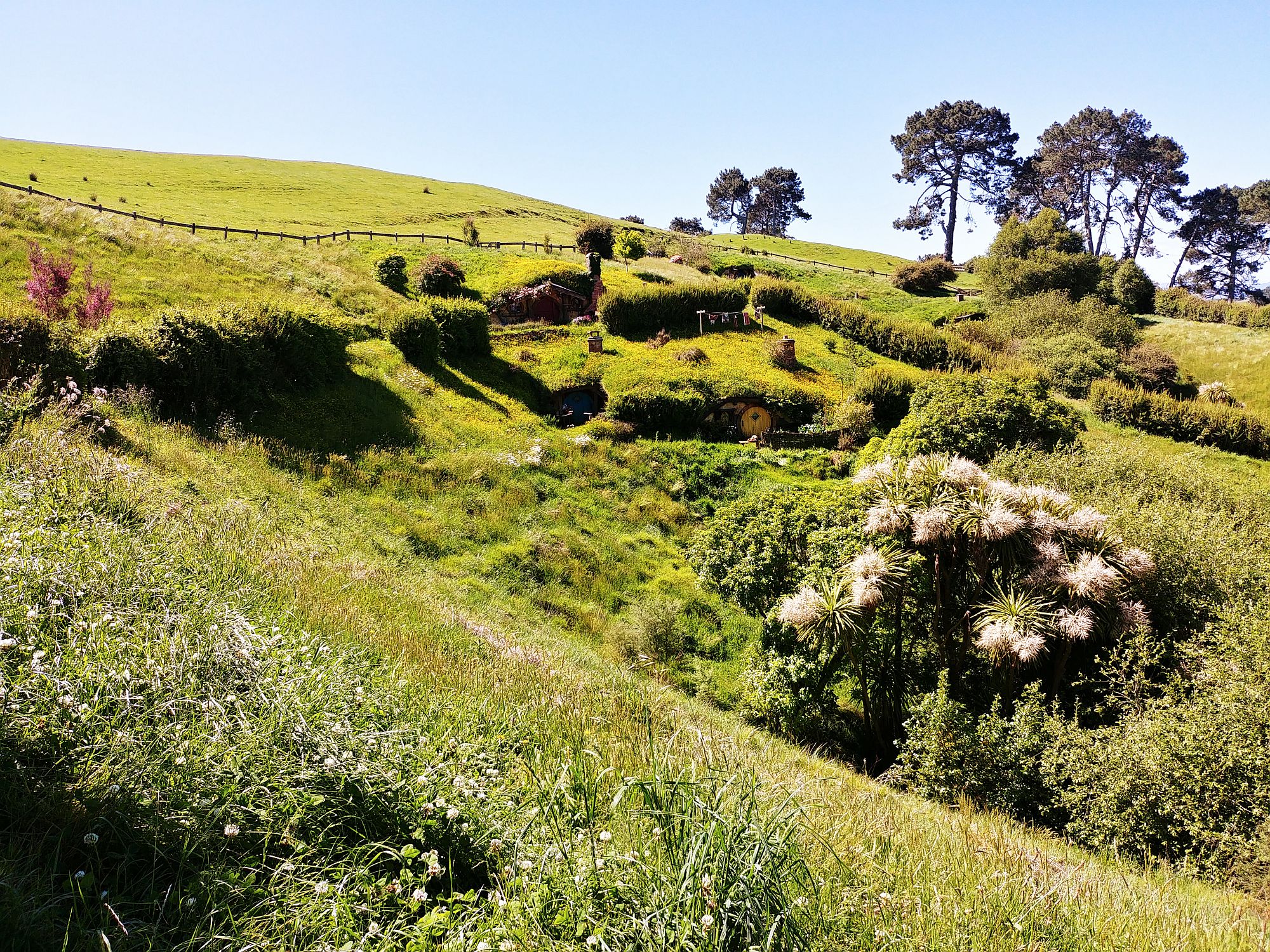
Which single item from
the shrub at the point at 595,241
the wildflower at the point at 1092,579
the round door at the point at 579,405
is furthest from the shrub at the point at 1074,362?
the shrub at the point at 595,241

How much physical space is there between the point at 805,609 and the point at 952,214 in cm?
8386

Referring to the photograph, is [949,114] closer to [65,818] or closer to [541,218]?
[541,218]

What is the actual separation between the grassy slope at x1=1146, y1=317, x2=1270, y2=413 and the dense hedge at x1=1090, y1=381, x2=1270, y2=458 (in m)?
4.67

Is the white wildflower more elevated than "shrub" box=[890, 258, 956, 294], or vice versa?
"shrub" box=[890, 258, 956, 294]

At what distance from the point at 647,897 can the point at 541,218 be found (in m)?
87.3

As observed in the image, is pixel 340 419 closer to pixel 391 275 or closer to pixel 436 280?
pixel 391 275

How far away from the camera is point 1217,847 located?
796 cm

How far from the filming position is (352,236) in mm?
53812

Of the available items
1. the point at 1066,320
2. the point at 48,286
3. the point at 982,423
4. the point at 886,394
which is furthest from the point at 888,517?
the point at 1066,320

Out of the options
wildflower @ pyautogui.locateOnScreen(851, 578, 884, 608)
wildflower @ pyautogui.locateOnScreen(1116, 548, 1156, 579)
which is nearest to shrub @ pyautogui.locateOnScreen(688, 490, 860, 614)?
wildflower @ pyautogui.locateOnScreen(851, 578, 884, 608)

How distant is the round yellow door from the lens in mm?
33656

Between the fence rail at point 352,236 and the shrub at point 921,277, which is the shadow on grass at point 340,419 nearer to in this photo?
the fence rail at point 352,236

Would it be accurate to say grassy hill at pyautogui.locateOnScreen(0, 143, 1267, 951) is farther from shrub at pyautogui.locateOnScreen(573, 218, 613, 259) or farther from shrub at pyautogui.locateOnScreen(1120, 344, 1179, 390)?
shrub at pyautogui.locateOnScreen(573, 218, 613, 259)

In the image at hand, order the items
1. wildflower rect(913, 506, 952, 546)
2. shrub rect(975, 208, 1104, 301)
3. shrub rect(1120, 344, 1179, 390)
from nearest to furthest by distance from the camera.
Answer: wildflower rect(913, 506, 952, 546)
shrub rect(1120, 344, 1179, 390)
shrub rect(975, 208, 1104, 301)
